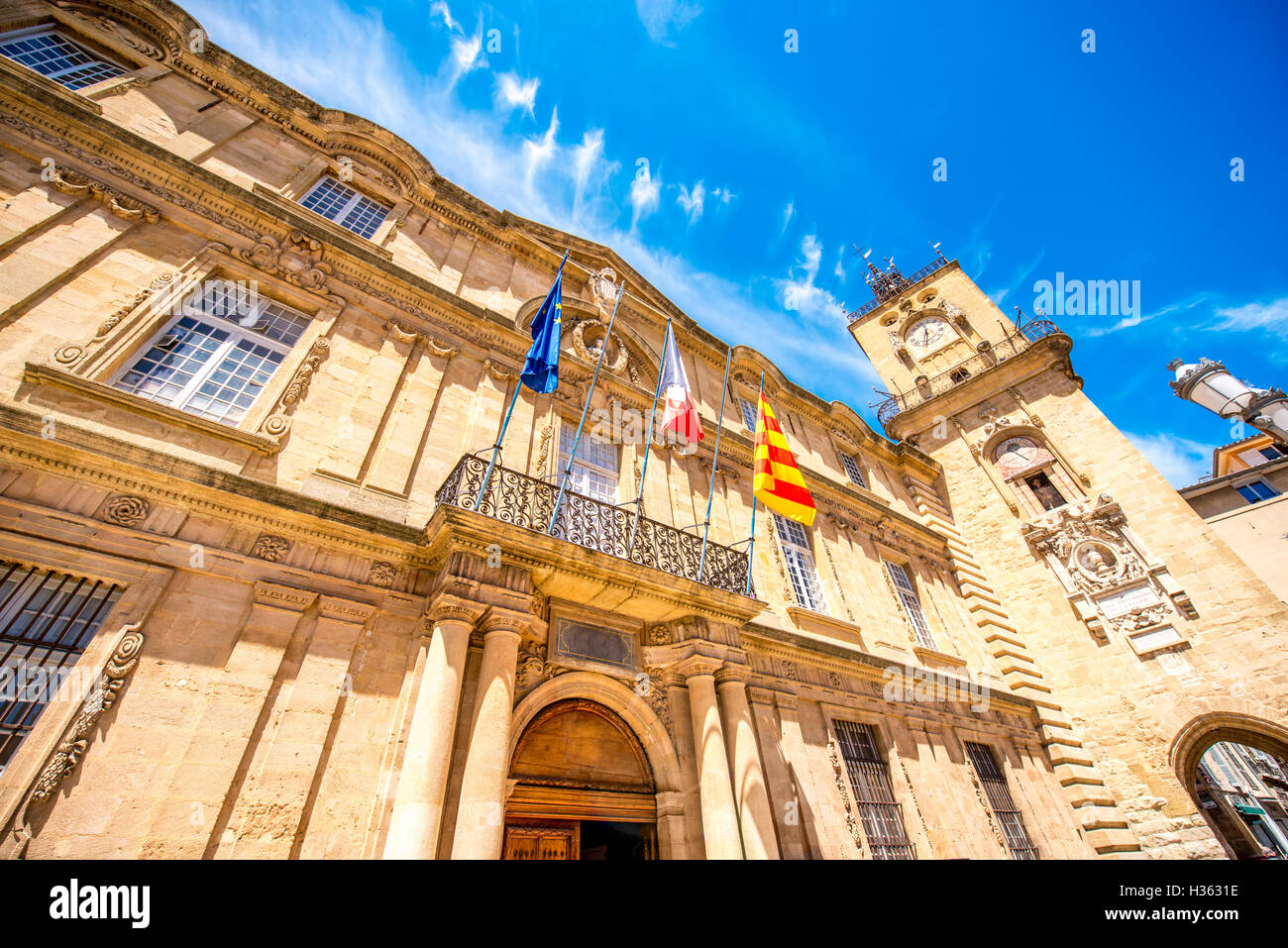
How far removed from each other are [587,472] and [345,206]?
21.9 ft

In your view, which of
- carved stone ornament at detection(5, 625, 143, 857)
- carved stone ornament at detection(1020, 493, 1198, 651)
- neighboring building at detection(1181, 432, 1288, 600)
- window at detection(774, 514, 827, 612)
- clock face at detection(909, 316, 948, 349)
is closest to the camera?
carved stone ornament at detection(5, 625, 143, 857)

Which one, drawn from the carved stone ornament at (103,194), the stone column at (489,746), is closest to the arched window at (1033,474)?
the stone column at (489,746)

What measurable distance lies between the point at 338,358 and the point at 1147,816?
17.6 meters

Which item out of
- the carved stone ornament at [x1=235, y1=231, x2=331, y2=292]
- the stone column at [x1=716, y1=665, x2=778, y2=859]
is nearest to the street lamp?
the stone column at [x1=716, y1=665, x2=778, y2=859]

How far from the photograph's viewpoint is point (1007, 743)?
36.9ft

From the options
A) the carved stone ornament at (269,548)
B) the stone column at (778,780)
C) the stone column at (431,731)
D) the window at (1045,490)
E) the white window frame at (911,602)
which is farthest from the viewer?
the window at (1045,490)

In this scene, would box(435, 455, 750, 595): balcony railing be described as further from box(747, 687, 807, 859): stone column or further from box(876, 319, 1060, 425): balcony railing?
box(876, 319, 1060, 425): balcony railing

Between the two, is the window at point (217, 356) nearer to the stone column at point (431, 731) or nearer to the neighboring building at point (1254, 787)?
the stone column at point (431, 731)

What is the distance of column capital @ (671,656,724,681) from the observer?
23.6 feet

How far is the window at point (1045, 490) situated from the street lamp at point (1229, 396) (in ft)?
44.9

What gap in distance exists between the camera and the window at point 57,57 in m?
7.55

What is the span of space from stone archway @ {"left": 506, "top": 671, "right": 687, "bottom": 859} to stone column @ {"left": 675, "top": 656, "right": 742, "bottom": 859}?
44 cm

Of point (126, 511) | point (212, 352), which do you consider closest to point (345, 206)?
point (212, 352)

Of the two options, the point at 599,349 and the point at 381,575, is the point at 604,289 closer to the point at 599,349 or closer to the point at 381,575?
the point at 599,349
